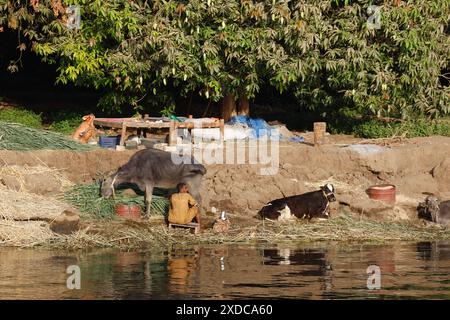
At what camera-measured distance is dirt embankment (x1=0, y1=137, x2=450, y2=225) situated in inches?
817

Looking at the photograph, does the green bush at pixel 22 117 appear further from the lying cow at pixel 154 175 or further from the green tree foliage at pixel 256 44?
the lying cow at pixel 154 175

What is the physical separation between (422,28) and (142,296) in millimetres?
11283

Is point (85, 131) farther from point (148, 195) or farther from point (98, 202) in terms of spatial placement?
point (148, 195)

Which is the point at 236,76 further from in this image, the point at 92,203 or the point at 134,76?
the point at 92,203

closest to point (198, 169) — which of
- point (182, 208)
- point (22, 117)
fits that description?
point (182, 208)

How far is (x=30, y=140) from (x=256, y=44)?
4855 mm

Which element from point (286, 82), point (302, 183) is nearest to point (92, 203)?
point (302, 183)

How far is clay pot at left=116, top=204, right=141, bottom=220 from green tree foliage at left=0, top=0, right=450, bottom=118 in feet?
13.7

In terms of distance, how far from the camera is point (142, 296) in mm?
14258

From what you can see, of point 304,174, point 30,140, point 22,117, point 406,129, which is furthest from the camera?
point 22,117

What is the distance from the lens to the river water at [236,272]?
14539mm

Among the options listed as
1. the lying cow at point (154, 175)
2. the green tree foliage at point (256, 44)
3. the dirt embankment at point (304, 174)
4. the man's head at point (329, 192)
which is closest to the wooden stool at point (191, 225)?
the lying cow at point (154, 175)

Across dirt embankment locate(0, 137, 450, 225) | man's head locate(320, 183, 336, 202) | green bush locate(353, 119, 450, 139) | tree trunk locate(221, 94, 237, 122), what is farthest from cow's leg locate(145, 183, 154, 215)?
green bush locate(353, 119, 450, 139)

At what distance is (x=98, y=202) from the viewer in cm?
2009
